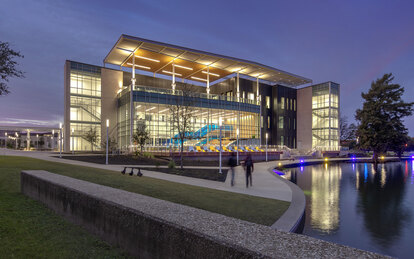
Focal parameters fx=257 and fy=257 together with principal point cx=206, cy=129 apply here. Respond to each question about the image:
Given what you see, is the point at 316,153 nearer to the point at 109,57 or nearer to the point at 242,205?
the point at 109,57

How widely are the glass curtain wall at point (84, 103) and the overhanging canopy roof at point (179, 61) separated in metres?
4.79

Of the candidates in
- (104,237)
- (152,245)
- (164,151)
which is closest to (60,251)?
(104,237)

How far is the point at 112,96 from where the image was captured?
50.8m

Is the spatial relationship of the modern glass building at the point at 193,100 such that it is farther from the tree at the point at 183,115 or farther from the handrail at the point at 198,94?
the tree at the point at 183,115

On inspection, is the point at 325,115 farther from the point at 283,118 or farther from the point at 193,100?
the point at 193,100

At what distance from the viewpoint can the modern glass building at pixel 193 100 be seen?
1769 inches

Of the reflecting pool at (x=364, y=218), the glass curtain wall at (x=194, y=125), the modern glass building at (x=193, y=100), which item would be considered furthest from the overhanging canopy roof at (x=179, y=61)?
the reflecting pool at (x=364, y=218)

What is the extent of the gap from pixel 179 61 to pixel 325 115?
39804 millimetres

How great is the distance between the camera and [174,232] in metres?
3.62

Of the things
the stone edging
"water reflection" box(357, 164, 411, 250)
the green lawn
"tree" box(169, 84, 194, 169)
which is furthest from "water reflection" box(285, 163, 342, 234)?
"tree" box(169, 84, 194, 169)

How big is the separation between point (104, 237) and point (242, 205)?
541 centimetres

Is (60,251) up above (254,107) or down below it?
below

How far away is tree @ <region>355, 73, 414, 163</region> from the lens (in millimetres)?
44406

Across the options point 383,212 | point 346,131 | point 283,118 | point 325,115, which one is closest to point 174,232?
point 383,212
